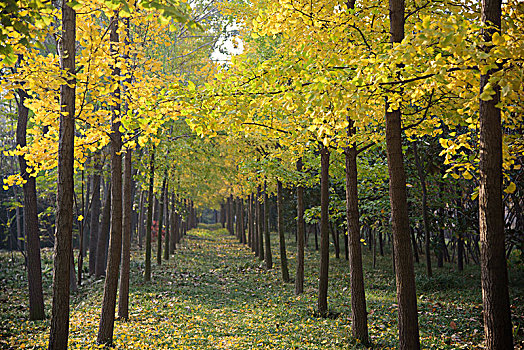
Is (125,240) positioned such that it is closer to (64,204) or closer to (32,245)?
(32,245)

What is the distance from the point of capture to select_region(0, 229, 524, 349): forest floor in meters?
7.98

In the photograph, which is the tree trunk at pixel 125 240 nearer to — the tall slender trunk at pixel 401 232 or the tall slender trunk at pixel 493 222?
the tall slender trunk at pixel 401 232

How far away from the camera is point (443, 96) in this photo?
18.2ft

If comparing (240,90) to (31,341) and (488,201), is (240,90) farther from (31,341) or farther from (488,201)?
(31,341)

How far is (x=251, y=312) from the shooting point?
11430 mm

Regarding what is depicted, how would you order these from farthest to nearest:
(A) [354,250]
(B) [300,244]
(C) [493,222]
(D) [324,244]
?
(B) [300,244]
(D) [324,244]
(A) [354,250]
(C) [493,222]

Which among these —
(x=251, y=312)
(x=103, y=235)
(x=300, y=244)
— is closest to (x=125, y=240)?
(x=251, y=312)

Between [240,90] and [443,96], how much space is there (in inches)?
114

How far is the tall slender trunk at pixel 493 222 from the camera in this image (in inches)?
165

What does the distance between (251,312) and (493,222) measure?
846 cm

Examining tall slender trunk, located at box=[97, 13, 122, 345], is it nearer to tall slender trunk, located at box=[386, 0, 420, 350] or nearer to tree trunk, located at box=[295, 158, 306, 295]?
tall slender trunk, located at box=[386, 0, 420, 350]

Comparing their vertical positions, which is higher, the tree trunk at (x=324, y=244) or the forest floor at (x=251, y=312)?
the tree trunk at (x=324, y=244)

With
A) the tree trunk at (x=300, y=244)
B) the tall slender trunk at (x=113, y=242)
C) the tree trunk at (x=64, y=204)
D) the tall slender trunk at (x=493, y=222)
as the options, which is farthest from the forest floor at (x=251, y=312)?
the tall slender trunk at (x=493, y=222)

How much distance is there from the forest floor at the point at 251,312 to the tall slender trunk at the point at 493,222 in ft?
11.6
